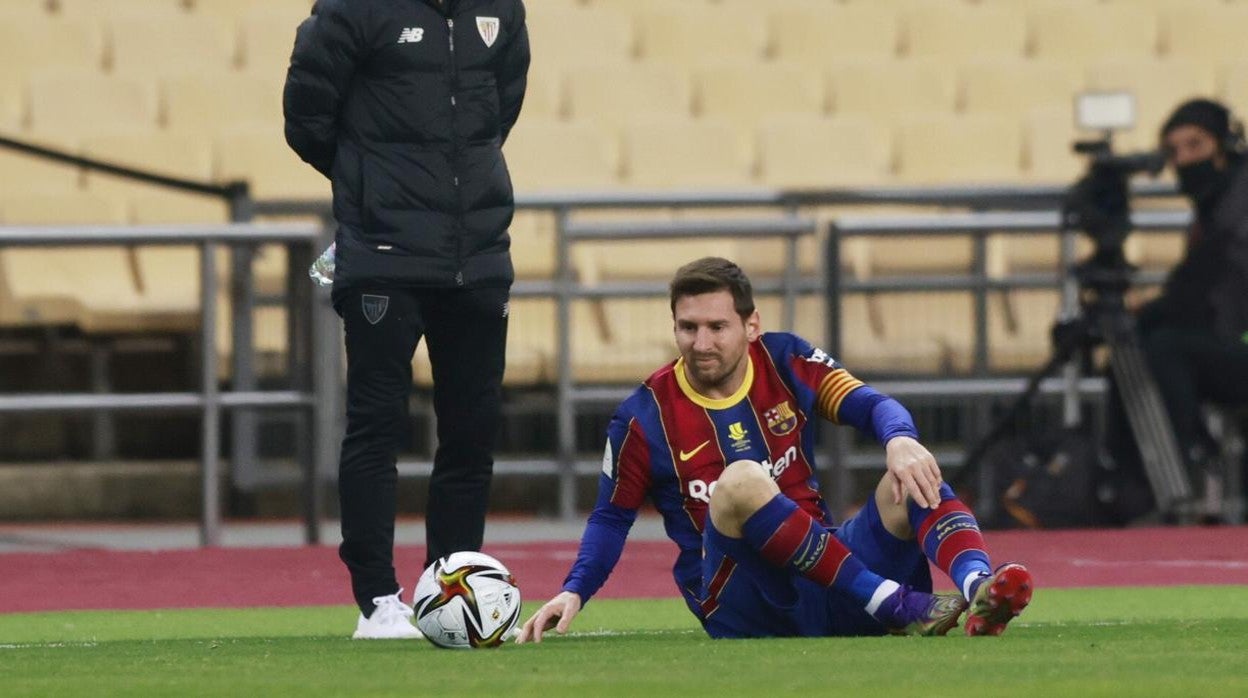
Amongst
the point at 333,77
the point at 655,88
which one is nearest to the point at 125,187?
the point at 655,88

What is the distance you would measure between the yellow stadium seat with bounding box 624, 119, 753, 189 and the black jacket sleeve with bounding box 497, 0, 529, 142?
6.15 metres

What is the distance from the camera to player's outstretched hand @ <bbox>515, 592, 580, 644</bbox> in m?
5.66

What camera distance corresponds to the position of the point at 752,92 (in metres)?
13.8

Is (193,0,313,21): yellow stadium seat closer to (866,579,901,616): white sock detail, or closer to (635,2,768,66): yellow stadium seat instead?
(635,2,768,66): yellow stadium seat

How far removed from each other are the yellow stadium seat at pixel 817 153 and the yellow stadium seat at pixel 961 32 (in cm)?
112

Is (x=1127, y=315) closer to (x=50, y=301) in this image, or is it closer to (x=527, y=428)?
(x=527, y=428)

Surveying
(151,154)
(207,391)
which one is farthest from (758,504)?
(151,154)

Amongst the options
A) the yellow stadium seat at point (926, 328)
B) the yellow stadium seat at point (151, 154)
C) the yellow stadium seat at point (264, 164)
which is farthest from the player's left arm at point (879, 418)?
the yellow stadium seat at point (151, 154)

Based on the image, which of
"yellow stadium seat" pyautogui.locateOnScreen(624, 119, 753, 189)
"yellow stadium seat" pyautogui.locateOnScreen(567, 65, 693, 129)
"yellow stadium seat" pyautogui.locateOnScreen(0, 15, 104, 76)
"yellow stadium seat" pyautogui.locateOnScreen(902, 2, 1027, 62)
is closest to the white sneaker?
"yellow stadium seat" pyautogui.locateOnScreen(624, 119, 753, 189)

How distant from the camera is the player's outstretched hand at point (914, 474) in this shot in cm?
539

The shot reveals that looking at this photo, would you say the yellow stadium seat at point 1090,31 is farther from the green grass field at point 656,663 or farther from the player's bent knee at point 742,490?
the player's bent knee at point 742,490

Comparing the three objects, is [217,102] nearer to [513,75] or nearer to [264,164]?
[264,164]

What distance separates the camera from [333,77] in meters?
6.48

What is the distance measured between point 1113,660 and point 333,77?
2588mm
